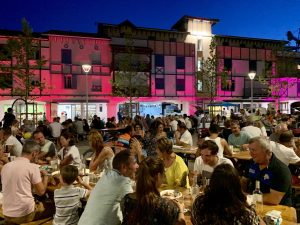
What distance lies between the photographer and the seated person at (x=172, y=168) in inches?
191

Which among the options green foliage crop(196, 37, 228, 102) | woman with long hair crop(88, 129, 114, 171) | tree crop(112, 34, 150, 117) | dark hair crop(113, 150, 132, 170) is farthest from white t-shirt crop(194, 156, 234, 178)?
green foliage crop(196, 37, 228, 102)

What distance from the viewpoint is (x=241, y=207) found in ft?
7.88

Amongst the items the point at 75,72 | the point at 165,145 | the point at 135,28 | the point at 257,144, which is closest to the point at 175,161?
the point at 165,145

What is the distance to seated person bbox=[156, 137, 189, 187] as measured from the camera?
4.84 metres

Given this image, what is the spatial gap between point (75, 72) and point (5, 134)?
22.5m

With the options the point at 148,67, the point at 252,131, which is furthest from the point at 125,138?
the point at 148,67

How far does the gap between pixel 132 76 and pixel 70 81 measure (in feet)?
20.3

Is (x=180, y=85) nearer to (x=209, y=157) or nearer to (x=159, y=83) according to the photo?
(x=159, y=83)

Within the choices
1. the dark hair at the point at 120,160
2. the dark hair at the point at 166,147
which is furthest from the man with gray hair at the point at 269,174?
the dark hair at the point at 120,160

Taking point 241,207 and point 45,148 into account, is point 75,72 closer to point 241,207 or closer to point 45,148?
point 45,148

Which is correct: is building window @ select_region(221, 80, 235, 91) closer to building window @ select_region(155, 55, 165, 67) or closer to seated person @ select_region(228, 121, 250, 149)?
building window @ select_region(155, 55, 165, 67)

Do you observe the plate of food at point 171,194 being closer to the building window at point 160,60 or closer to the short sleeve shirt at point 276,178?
the short sleeve shirt at point 276,178

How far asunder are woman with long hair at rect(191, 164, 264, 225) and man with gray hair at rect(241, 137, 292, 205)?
4.71 feet

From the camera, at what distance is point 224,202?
2.40 meters
